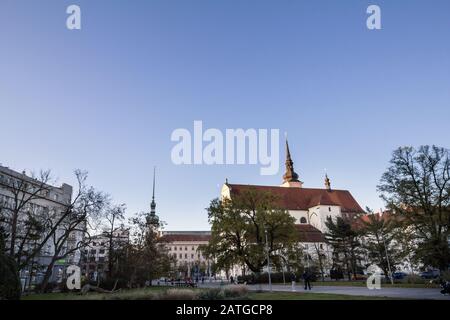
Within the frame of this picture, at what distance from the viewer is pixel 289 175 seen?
10094cm

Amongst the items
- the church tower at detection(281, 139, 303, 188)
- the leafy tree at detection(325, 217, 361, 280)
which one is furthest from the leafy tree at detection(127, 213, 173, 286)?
the church tower at detection(281, 139, 303, 188)

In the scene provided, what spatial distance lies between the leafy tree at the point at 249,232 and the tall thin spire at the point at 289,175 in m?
53.5

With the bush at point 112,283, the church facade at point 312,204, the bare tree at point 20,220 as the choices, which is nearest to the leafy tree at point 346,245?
the church facade at point 312,204

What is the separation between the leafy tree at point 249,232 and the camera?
43.8 metres

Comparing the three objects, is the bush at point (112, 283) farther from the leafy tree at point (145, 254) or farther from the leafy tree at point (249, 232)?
the leafy tree at point (249, 232)

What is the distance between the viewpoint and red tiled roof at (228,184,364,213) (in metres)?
86.6

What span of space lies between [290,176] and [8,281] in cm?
8899

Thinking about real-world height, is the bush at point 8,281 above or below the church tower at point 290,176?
below

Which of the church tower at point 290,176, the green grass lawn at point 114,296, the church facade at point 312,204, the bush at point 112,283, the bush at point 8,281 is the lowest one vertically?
the bush at point 112,283

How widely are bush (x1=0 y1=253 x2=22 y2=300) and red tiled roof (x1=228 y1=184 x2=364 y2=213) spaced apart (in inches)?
2681

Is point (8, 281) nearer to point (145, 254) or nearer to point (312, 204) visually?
point (145, 254)

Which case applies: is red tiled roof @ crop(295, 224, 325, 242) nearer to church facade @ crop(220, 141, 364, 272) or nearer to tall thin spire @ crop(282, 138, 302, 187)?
church facade @ crop(220, 141, 364, 272)
